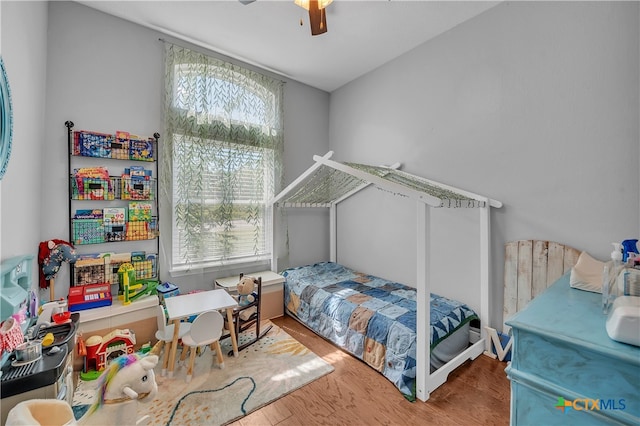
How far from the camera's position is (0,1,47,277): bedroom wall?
1.44 metres

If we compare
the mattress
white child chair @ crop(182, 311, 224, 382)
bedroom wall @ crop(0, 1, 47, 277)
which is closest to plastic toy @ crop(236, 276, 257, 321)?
white child chair @ crop(182, 311, 224, 382)

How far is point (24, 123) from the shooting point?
1.72 metres

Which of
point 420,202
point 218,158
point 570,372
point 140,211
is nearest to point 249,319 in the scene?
point 140,211

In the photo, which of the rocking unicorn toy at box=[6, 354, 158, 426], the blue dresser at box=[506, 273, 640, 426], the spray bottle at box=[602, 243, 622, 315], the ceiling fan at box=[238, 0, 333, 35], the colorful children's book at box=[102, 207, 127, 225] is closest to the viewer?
the blue dresser at box=[506, 273, 640, 426]

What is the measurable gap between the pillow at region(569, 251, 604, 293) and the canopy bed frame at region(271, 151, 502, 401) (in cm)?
74

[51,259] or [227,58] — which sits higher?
[227,58]

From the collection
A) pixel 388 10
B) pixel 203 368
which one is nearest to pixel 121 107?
pixel 203 368

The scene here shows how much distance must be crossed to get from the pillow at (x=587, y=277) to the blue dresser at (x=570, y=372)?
0.44 m

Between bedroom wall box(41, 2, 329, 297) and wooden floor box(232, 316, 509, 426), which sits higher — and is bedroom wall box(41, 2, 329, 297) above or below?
above

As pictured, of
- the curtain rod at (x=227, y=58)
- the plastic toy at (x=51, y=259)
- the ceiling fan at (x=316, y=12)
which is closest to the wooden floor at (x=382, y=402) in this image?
the plastic toy at (x=51, y=259)

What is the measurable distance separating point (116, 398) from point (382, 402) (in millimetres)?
1537

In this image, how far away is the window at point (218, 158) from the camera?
2.78 m

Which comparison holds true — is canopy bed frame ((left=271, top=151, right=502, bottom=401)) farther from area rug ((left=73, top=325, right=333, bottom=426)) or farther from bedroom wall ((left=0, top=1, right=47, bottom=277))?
bedroom wall ((left=0, top=1, right=47, bottom=277))

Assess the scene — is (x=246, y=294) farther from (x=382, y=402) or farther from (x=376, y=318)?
(x=382, y=402)
